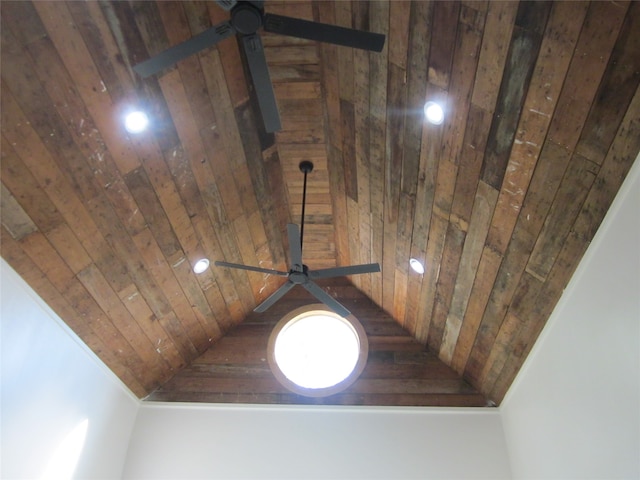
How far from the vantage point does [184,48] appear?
2240mm

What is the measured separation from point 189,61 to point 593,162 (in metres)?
2.04

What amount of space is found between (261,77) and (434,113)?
33.7 inches

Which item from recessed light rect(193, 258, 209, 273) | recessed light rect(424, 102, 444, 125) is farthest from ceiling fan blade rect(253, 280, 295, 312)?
recessed light rect(424, 102, 444, 125)

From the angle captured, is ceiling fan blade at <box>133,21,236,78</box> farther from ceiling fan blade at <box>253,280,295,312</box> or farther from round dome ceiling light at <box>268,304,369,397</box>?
round dome ceiling light at <box>268,304,369,397</box>

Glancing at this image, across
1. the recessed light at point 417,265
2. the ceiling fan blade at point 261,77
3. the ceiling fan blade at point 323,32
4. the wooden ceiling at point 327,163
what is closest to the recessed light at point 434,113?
the wooden ceiling at point 327,163

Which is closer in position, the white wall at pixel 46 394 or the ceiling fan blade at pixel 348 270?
the white wall at pixel 46 394

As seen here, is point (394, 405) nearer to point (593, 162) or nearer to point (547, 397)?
point (547, 397)

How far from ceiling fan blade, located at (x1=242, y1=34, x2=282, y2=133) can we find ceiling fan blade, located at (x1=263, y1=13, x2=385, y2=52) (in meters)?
0.09

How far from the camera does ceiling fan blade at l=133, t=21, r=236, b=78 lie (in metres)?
2.20

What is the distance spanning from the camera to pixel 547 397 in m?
3.12

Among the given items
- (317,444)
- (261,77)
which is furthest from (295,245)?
(317,444)

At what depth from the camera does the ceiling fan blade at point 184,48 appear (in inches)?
86.4

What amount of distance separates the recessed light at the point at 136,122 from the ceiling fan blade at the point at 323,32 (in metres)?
0.93

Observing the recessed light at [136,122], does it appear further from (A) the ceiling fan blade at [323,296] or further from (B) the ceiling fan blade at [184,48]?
(A) the ceiling fan blade at [323,296]
